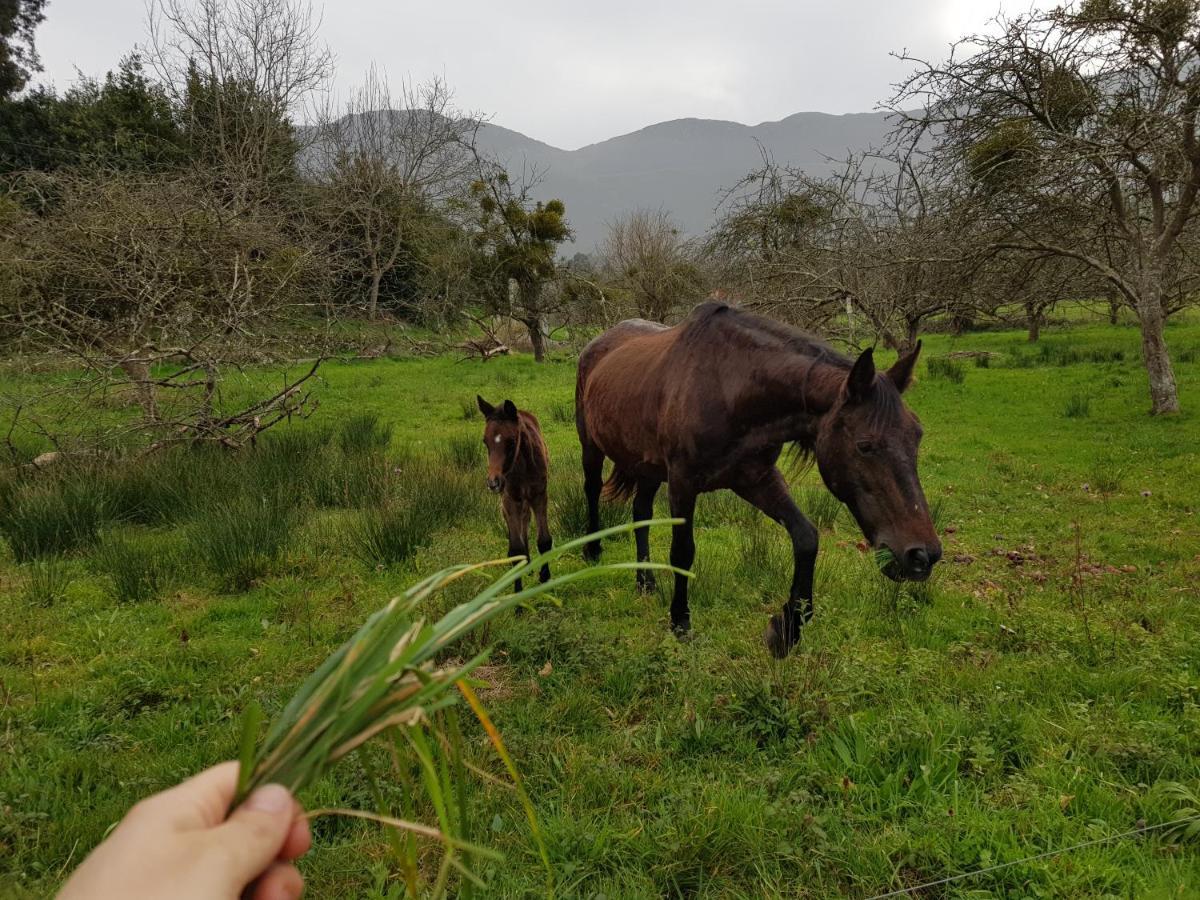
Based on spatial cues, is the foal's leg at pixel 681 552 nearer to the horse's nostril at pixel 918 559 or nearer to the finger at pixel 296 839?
the horse's nostril at pixel 918 559

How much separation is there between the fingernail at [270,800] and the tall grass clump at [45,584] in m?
4.98

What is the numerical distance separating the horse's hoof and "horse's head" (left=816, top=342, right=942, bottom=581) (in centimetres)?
86

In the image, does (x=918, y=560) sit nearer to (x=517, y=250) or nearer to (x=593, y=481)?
(x=593, y=481)

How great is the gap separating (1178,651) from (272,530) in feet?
20.9

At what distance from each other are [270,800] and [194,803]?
0.32ft

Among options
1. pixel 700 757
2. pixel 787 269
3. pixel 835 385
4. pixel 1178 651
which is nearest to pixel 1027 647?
pixel 1178 651

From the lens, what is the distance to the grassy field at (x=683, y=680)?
2236mm

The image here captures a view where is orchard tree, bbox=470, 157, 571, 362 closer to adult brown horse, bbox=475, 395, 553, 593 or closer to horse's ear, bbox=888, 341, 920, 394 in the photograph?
adult brown horse, bbox=475, 395, 553, 593

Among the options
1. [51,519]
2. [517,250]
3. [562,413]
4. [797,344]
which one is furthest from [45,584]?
[517,250]

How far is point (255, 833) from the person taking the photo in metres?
0.87

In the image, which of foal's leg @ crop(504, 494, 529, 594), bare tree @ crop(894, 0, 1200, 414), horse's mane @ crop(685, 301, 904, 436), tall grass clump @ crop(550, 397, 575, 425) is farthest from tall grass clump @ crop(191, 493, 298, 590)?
bare tree @ crop(894, 0, 1200, 414)

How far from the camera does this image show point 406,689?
104 cm

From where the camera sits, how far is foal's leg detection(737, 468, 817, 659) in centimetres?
369

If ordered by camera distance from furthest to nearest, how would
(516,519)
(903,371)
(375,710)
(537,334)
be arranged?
1. (537,334)
2. (516,519)
3. (903,371)
4. (375,710)
